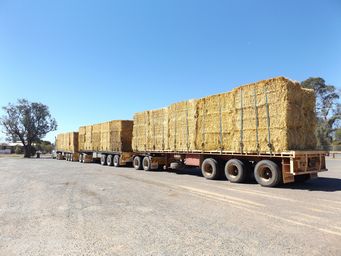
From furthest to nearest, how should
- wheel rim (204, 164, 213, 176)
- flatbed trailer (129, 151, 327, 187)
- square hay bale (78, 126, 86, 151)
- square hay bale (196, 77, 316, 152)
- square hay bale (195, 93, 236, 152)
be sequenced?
square hay bale (78, 126, 86, 151) < wheel rim (204, 164, 213, 176) < square hay bale (195, 93, 236, 152) < square hay bale (196, 77, 316, 152) < flatbed trailer (129, 151, 327, 187)

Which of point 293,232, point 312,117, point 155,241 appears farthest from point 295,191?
point 155,241

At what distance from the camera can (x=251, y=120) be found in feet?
40.3

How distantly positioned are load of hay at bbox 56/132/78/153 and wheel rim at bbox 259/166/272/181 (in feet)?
93.7

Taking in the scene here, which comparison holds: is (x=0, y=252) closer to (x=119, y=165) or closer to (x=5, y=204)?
(x=5, y=204)

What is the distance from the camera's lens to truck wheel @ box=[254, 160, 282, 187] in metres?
11.2

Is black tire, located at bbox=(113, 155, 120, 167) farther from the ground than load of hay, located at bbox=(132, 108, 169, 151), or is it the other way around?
load of hay, located at bbox=(132, 108, 169, 151)

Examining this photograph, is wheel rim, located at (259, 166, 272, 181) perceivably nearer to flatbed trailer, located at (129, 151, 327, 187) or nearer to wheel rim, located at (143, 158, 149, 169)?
flatbed trailer, located at (129, 151, 327, 187)

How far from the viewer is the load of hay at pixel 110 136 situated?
24.1 m

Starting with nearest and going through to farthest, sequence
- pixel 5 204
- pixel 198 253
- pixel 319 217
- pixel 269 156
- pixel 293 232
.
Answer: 1. pixel 198 253
2. pixel 293 232
3. pixel 319 217
4. pixel 5 204
5. pixel 269 156

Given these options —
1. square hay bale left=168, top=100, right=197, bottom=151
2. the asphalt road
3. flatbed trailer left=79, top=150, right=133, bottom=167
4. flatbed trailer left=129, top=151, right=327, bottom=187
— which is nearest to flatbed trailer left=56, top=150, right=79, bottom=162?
flatbed trailer left=79, top=150, right=133, bottom=167

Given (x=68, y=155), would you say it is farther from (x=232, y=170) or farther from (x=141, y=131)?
(x=232, y=170)

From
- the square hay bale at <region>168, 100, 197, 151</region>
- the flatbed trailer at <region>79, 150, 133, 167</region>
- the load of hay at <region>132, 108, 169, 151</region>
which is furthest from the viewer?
the flatbed trailer at <region>79, 150, 133, 167</region>

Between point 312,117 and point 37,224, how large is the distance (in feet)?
36.2

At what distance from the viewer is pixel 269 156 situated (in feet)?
37.8
